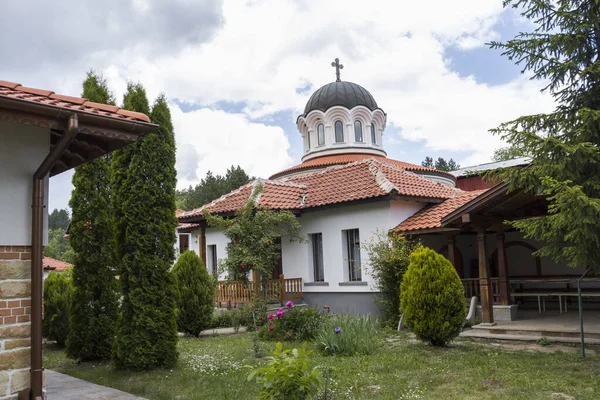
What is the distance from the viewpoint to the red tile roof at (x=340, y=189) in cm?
1532

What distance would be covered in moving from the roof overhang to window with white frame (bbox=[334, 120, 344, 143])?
57.5 feet

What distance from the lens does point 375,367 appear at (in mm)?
8477

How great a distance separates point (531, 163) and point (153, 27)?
7.17m

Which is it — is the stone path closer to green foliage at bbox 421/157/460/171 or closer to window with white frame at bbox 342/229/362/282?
window with white frame at bbox 342/229/362/282

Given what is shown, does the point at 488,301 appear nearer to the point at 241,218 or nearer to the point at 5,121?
the point at 241,218

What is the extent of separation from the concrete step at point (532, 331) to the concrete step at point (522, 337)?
4 cm

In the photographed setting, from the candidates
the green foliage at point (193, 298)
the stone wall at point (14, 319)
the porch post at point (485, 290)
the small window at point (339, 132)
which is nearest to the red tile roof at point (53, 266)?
the small window at point (339, 132)

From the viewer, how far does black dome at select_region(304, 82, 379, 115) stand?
23188 millimetres

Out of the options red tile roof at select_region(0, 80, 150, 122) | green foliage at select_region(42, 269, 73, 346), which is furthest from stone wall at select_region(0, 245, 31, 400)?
green foliage at select_region(42, 269, 73, 346)

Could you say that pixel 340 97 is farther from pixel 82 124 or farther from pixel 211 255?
pixel 82 124

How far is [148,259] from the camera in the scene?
877cm

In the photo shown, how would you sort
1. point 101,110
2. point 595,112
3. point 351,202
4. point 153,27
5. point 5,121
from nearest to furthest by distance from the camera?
point 5,121
point 101,110
point 595,112
point 153,27
point 351,202

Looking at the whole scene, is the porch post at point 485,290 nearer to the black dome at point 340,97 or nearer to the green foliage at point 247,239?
the green foliage at point 247,239

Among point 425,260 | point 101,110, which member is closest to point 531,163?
point 425,260
